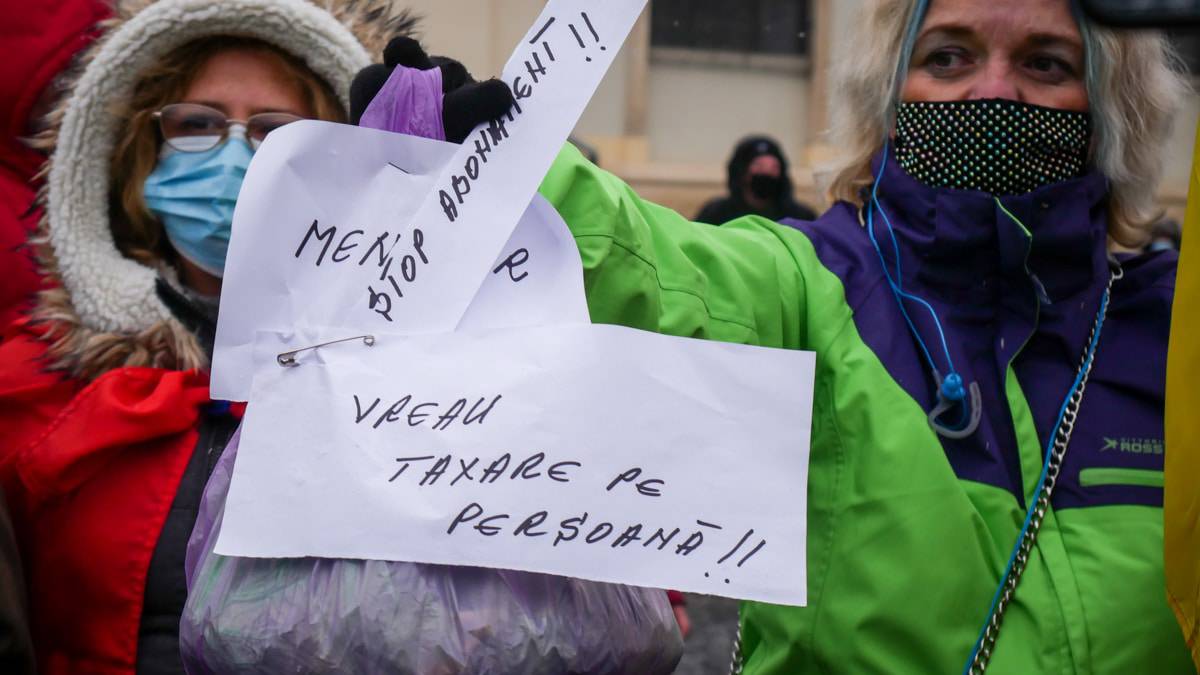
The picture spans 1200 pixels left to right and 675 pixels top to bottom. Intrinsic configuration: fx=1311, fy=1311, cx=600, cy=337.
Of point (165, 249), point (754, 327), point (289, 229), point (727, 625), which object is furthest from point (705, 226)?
point (727, 625)

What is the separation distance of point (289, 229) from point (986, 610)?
3.10ft

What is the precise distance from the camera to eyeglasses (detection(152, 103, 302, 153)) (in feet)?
8.03

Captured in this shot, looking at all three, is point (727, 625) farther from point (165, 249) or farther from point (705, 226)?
point (705, 226)

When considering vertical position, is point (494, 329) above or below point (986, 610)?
above

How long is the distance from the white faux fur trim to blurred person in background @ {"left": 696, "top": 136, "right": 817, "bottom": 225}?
4.78m

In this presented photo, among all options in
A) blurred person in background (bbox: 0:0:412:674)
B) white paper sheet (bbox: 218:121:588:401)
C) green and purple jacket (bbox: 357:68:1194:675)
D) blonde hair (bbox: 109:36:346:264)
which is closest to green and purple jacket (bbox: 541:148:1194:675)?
green and purple jacket (bbox: 357:68:1194:675)

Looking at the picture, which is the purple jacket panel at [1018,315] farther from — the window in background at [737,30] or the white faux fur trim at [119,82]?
the window in background at [737,30]

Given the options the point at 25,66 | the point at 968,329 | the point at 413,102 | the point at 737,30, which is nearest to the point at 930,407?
Result: the point at 968,329

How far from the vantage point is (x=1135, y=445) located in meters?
1.70

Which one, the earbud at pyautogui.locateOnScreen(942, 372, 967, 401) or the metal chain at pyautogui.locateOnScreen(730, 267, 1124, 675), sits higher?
the earbud at pyautogui.locateOnScreen(942, 372, 967, 401)

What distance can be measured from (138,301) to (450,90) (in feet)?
3.97

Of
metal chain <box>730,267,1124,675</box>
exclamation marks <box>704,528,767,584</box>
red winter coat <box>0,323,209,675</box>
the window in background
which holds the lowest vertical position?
the window in background

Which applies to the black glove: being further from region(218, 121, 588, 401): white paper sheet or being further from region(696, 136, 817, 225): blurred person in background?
region(696, 136, 817, 225): blurred person in background

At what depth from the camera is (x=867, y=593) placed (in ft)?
5.15
